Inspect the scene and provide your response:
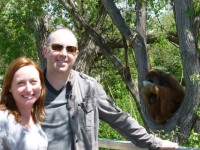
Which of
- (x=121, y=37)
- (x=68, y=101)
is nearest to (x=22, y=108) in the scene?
(x=68, y=101)

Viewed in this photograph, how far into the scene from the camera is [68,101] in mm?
2596

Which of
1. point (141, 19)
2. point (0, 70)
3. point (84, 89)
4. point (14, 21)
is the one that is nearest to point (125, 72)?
point (141, 19)

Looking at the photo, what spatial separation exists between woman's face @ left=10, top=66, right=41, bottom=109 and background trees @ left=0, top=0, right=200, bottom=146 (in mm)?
2566

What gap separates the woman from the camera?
2.28 meters

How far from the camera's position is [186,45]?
5.93 meters

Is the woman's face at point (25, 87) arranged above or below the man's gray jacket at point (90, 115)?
above

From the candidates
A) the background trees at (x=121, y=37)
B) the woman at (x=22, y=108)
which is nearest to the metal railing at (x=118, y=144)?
the woman at (x=22, y=108)

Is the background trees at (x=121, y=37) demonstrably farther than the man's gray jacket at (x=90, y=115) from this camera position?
Yes

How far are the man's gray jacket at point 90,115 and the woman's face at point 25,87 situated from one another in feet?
0.87

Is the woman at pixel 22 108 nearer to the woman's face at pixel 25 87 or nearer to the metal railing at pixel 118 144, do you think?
the woman's face at pixel 25 87

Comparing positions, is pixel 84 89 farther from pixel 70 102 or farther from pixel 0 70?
pixel 0 70

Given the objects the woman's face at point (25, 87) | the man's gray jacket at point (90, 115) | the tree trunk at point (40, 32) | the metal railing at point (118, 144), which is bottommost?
the metal railing at point (118, 144)

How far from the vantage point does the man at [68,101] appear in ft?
8.36

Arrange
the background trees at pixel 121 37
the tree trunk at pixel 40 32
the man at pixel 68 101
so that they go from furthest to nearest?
the tree trunk at pixel 40 32, the background trees at pixel 121 37, the man at pixel 68 101
